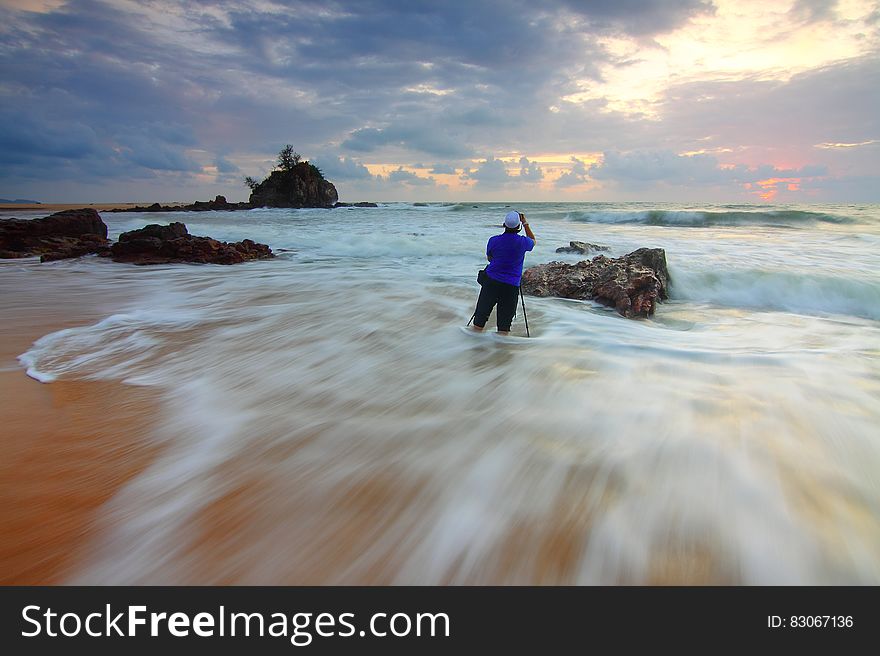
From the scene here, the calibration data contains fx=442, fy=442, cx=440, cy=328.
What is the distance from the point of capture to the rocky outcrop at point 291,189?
223ft

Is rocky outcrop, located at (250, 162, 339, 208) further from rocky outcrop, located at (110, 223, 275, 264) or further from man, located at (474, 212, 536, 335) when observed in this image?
man, located at (474, 212, 536, 335)

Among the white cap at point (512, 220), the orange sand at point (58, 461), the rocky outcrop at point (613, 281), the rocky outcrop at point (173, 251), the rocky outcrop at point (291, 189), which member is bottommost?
the orange sand at point (58, 461)

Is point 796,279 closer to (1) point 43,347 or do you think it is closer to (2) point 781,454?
(2) point 781,454

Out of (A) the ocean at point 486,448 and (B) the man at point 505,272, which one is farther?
(B) the man at point 505,272

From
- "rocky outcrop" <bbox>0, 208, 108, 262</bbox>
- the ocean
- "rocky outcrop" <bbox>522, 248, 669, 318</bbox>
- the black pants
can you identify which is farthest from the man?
"rocky outcrop" <bbox>0, 208, 108, 262</bbox>

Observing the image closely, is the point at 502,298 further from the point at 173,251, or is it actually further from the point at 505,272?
the point at 173,251

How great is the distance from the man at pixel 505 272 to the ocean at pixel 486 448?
0.37 m

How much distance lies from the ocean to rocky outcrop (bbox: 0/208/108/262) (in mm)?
9989

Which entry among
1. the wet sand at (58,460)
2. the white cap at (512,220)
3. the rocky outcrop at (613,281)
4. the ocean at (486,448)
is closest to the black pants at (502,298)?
the ocean at (486,448)

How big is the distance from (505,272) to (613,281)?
9.50ft

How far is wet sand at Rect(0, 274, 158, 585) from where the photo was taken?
6.27 feet

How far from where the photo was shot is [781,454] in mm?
2807

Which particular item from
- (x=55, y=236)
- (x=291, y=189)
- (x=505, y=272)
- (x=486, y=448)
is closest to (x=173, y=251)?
(x=55, y=236)

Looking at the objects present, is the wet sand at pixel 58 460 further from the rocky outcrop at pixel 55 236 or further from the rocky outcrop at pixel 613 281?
the rocky outcrop at pixel 55 236
